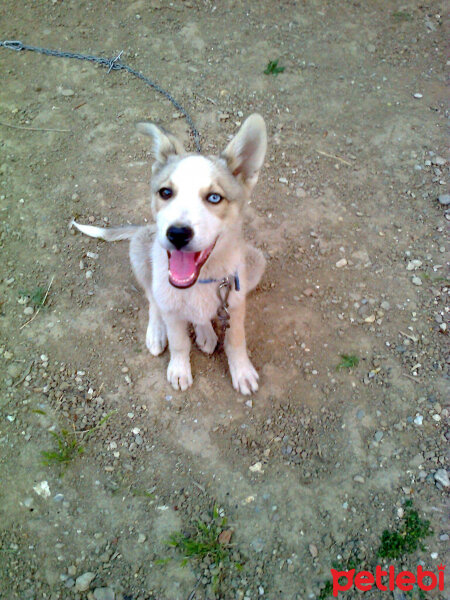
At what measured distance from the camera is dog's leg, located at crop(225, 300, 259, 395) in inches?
143

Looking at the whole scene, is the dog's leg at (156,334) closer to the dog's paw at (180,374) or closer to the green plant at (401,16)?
the dog's paw at (180,374)

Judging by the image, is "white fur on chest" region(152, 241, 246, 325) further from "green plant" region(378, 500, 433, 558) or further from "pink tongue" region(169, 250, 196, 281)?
"green plant" region(378, 500, 433, 558)

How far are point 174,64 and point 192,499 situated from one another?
5.10m

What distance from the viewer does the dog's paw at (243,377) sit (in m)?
3.67

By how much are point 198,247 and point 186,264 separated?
0.24 metres

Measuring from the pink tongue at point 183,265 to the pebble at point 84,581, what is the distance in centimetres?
184

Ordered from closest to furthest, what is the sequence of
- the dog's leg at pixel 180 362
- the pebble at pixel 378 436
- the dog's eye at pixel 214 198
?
the dog's eye at pixel 214 198 → the pebble at pixel 378 436 → the dog's leg at pixel 180 362

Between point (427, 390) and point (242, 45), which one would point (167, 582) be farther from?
point (242, 45)

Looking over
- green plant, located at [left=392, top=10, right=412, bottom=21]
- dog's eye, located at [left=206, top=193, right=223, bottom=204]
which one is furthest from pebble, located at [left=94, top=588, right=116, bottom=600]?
green plant, located at [left=392, top=10, right=412, bottom=21]

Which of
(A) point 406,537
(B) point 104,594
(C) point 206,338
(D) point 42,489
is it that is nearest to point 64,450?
(D) point 42,489

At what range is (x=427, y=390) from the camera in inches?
144

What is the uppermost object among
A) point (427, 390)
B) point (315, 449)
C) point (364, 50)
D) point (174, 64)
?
point (364, 50)

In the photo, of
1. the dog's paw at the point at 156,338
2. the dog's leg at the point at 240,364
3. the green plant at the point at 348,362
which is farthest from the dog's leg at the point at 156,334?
the green plant at the point at 348,362

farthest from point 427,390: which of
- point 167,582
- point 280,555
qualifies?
point 167,582
